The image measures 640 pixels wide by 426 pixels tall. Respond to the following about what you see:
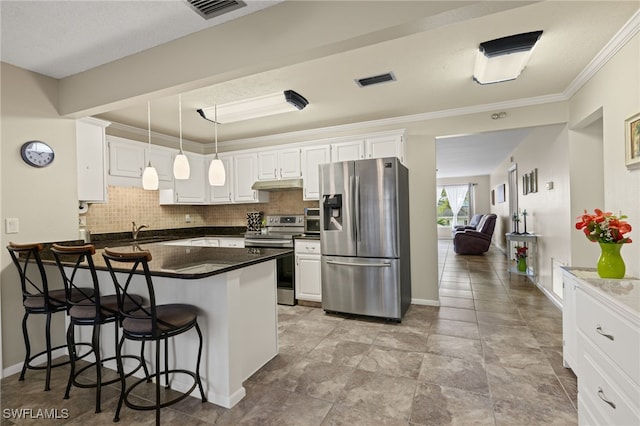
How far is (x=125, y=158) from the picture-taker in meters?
3.75

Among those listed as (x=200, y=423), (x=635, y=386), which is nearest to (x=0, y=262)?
(x=200, y=423)

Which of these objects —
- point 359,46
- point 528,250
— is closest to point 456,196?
point 528,250

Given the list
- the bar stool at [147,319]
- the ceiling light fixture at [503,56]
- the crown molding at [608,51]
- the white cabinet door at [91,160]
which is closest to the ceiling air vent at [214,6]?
the bar stool at [147,319]

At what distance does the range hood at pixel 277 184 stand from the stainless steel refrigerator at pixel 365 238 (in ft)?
2.31

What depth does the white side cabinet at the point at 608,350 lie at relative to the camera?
120 cm

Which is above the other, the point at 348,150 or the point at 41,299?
the point at 348,150

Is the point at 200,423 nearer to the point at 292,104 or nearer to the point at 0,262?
the point at 0,262

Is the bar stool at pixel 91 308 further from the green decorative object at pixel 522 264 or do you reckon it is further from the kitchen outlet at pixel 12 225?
the green decorative object at pixel 522 264

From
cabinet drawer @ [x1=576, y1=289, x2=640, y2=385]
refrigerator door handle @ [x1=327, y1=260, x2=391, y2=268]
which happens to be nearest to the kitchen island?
refrigerator door handle @ [x1=327, y1=260, x2=391, y2=268]

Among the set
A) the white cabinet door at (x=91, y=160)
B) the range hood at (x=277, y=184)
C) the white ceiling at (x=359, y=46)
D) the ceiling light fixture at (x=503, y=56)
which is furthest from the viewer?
the range hood at (x=277, y=184)

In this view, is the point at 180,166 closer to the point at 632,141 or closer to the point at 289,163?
the point at 289,163

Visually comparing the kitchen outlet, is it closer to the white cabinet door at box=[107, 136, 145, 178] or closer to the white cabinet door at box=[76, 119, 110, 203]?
the white cabinet door at box=[76, 119, 110, 203]

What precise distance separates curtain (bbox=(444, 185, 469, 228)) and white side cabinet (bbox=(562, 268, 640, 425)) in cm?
1009

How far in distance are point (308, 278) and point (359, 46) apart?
287 centimetres
